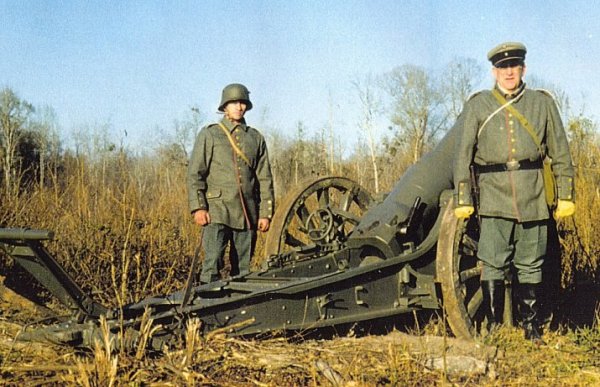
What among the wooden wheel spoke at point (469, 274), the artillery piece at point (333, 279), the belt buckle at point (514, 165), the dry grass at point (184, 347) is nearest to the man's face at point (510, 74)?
the belt buckle at point (514, 165)

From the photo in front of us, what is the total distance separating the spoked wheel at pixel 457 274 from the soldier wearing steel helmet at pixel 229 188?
5.94 feet

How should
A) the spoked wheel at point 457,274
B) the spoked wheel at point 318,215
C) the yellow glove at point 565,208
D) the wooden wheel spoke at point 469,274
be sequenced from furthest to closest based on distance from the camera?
the spoked wheel at point 318,215, the wooden wheel spoke at point 469,274, the spoked wheel at point 457,274, the yellow glove at point 565,208

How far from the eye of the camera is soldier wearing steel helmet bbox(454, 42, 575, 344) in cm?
416

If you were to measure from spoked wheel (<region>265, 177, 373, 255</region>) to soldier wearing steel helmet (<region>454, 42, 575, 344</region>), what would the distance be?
1.41 metres

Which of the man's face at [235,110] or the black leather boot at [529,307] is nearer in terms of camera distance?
the black leather boot at [529,307]

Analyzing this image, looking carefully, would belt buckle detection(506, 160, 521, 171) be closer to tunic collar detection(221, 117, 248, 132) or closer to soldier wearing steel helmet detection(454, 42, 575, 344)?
soldier wearing steel helmet detection(454, 42, 575, 344)

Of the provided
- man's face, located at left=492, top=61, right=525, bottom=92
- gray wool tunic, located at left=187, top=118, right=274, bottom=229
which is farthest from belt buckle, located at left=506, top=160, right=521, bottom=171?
gray wool tunic, located at left=187, top=118, right=274, bottom=229

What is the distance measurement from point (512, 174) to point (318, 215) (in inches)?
75.6

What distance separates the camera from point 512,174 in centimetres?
417

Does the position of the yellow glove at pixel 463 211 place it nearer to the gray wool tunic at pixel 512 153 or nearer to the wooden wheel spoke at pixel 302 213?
the gray wool tunic at pixel 512 153

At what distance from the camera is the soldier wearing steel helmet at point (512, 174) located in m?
4.16

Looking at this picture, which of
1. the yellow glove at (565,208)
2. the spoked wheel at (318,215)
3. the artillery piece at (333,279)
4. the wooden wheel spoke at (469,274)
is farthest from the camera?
the spoked wheel at (318,215)

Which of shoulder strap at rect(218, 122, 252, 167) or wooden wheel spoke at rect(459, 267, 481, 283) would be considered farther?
shoulder strap at rect(218, 122, 252, 167)

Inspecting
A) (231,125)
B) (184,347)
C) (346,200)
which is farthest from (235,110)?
(184,347)
